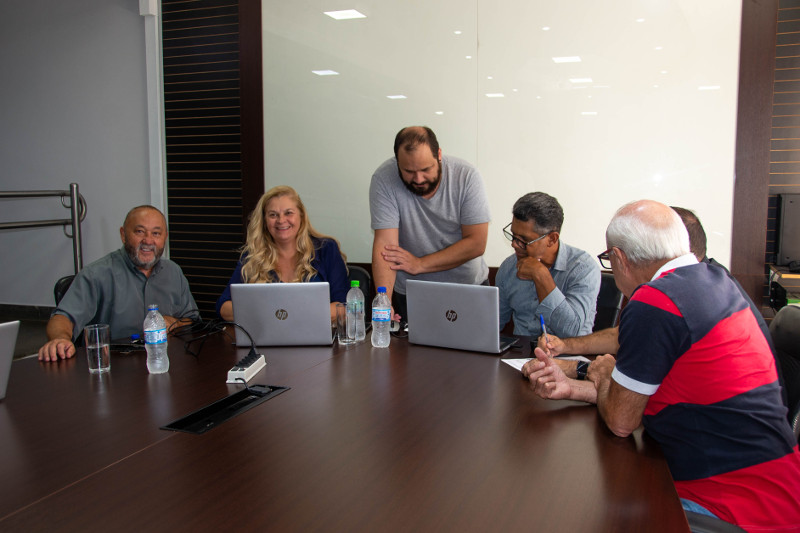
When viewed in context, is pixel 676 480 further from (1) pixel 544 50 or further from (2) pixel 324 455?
(1) pixel 544 50


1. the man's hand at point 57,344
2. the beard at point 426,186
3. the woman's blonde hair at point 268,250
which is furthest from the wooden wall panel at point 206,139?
the man's hand at point 57,344

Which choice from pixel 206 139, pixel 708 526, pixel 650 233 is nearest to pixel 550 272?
pixel 650 233

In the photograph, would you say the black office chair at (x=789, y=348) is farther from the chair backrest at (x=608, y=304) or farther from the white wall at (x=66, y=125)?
the white wall at (x=66, y=125)

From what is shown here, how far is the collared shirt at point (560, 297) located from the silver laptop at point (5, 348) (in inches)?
72.9

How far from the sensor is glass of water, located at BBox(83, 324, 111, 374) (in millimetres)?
2021

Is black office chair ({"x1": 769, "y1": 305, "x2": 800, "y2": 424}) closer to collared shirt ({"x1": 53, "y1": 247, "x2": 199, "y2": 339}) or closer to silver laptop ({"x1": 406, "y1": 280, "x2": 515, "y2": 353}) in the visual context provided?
silver laptop ({"x1": 406, "y1": 280, "x2": 515, "y2": 353})

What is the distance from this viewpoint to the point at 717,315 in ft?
4.61

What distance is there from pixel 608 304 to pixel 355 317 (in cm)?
115

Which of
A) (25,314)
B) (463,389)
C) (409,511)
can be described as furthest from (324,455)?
(25,314)

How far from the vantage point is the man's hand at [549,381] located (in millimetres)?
1686

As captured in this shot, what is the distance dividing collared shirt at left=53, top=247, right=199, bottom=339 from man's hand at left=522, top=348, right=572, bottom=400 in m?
1.78

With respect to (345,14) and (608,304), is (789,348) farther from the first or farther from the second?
(345,14)

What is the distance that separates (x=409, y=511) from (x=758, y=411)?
0.87 metres

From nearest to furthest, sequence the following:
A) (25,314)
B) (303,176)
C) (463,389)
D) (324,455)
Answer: (324,455) < (463,389) < (303,176) < (25,314)
